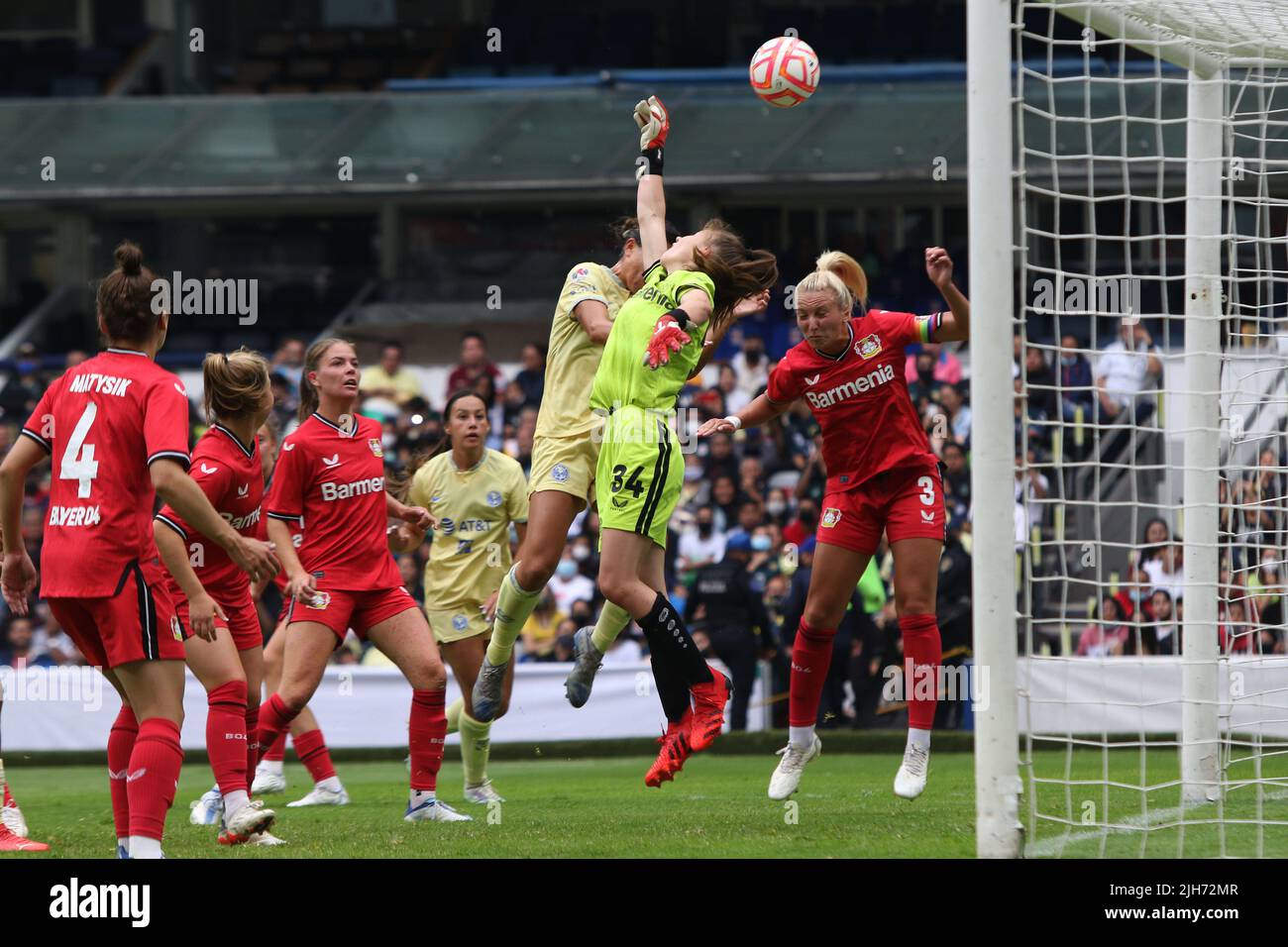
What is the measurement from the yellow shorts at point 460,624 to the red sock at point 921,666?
294cm

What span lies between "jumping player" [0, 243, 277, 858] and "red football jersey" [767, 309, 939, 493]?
3165 mm

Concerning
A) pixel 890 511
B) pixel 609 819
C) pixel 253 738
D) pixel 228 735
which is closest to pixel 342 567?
pixel 253 738

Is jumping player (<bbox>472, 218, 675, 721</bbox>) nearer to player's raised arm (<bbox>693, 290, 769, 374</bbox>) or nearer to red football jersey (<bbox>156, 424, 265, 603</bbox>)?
player's raised arm (<bbox>693, 290, 769, 374</bbox>)

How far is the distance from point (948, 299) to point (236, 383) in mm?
3444

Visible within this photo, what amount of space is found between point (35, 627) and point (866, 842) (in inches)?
521

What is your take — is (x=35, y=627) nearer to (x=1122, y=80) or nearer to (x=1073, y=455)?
(x=1073, y=455)

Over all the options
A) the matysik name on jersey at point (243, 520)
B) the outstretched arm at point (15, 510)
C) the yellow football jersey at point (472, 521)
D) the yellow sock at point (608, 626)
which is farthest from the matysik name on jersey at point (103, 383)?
the yellow football jersey at point (472, 521)

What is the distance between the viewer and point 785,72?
27.0 feet

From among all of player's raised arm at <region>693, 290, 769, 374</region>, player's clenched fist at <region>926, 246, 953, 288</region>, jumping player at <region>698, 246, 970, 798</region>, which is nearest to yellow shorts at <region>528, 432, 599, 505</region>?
jumping player at <region>698, 246, 970, 798</region>

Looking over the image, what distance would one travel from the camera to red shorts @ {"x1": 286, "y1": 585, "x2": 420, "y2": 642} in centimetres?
840

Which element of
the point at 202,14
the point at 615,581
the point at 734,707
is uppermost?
the point at 202,14

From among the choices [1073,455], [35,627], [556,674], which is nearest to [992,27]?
[556,674]

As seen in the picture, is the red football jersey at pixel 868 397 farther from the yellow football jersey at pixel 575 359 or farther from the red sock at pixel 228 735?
the red sock at pixel 228 735

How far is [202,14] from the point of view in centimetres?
2736
